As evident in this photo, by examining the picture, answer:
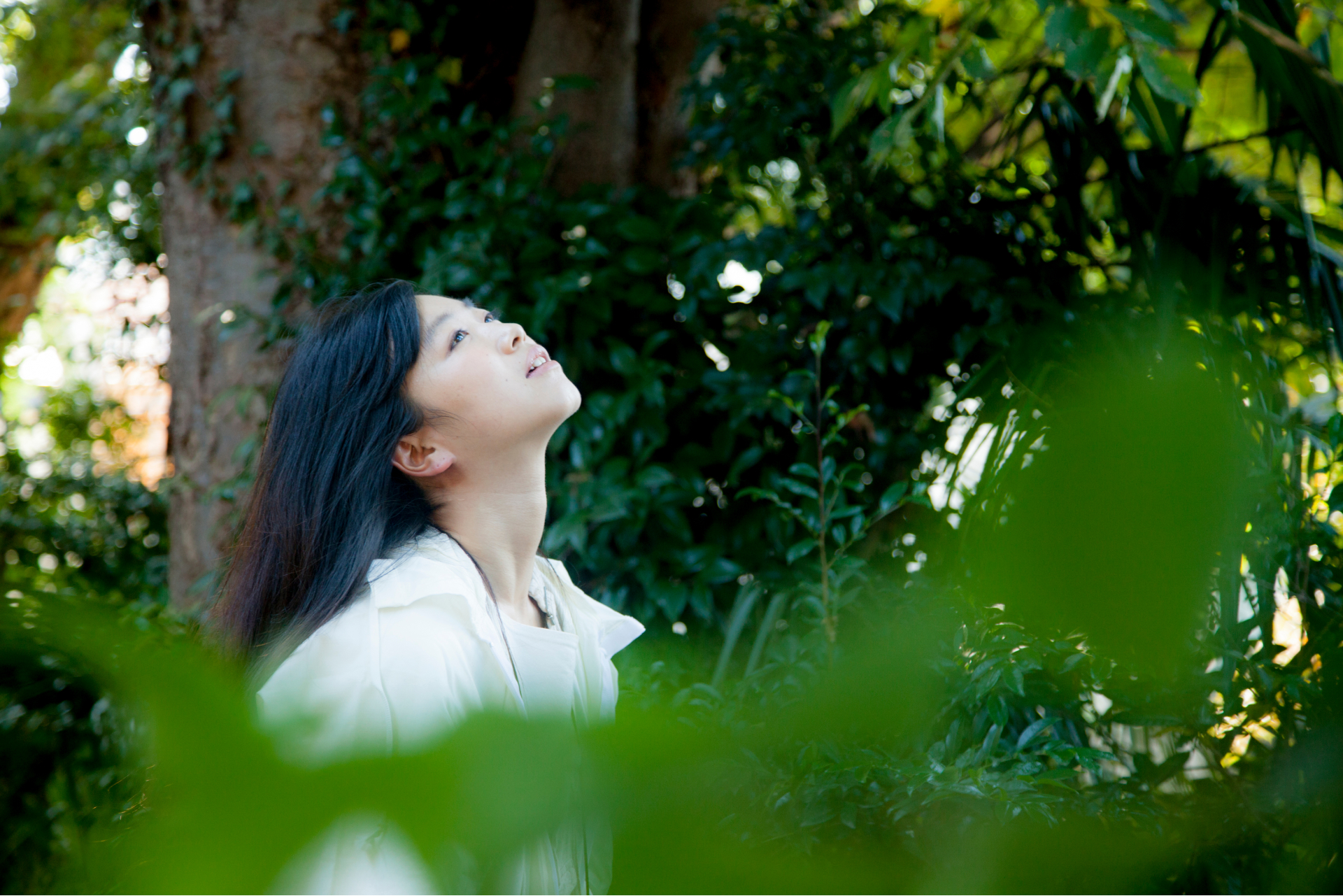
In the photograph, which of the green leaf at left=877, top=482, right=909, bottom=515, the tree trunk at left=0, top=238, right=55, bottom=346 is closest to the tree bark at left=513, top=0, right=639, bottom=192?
the green leaf at left=877, top=482, right=909, bottom=515

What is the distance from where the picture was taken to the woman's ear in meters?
1.27

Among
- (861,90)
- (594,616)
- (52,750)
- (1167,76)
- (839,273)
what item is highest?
(1167,76)

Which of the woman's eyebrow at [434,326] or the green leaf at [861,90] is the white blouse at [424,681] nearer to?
the woman's eyebrow at [434,326]

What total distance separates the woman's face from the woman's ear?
12 mm

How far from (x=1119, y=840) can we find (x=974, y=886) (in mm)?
30

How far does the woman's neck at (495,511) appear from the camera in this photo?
4.27 feet

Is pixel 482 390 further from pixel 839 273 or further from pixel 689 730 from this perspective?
pixel 689 730

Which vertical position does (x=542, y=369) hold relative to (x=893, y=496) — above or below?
above

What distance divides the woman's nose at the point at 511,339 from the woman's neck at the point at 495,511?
5.6 inches

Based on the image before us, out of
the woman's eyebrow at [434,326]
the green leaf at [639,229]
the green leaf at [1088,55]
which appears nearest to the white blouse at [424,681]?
the woman's eyebrow at [434,326]

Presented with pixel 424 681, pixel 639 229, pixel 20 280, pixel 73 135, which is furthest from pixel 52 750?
pixel 20 280

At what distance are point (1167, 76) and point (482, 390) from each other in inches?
40.4

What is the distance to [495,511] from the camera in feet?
4.30

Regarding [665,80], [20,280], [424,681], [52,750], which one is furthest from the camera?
[20,280]
